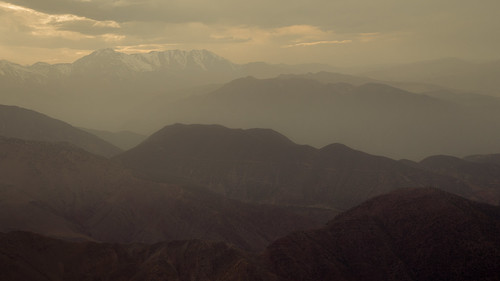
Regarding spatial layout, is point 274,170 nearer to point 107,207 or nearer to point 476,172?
point 107,207

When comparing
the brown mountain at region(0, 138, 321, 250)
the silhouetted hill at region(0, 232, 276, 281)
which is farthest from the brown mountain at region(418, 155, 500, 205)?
the silhouetted hill at region(0, 232, 276, 281)

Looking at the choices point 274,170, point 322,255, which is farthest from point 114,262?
point 274,170

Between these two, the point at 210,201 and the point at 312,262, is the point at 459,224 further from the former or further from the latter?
the point at 210,201

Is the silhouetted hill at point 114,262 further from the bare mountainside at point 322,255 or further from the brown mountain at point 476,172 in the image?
the brown mountain at point 476,172

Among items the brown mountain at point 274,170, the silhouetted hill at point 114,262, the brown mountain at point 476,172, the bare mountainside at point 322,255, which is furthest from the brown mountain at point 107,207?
the brown mountain at point 476,172

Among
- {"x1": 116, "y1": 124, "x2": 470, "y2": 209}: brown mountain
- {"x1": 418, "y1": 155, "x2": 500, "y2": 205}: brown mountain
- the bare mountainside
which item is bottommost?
{"x1": 418, "y1": 155, "x2": 500, "y2": 205}: brown mountain

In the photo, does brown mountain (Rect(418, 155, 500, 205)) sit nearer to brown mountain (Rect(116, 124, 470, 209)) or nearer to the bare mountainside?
brown mountain (Rect(116, 124, 470, 209))

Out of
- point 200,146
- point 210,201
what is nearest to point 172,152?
point 200,146
